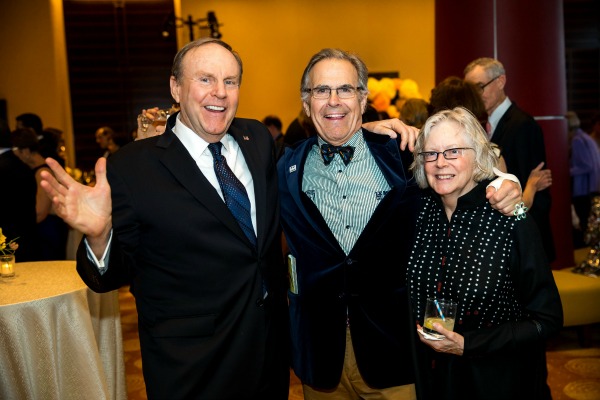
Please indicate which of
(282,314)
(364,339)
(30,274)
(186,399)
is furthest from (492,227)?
(30,274)

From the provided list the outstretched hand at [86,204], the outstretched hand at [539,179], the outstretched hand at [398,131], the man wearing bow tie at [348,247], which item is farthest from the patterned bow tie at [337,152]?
the outstretched hand at [539,179]

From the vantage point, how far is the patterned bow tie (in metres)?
2.22

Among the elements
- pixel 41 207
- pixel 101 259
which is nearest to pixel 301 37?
pixel 41 207

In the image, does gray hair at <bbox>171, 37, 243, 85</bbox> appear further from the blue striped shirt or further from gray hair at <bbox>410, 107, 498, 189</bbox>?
A: gray hair at <bbox>410, 107, 498, 189</bbox>

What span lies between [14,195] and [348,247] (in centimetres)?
278

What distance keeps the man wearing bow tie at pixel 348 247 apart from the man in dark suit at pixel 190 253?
0.20 m

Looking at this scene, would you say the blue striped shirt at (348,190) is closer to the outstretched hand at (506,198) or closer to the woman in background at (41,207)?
the outstretched hand at (506,198)

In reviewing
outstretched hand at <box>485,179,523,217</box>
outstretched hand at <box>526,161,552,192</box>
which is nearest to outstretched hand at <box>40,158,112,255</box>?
outstretched hand at <box>485,179,523,217</box>

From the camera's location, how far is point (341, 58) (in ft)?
7.23

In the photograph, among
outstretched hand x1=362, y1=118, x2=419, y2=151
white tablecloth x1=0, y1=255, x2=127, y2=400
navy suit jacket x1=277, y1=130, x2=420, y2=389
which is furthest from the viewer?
white tablecloth x1=0, y1=255, x2=127, y2=400

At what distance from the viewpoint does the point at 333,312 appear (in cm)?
217

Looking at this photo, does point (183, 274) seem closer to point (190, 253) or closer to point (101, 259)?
point (190, 253)

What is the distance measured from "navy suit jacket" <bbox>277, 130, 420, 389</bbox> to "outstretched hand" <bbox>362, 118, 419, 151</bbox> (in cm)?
4

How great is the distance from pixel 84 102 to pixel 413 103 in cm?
736
